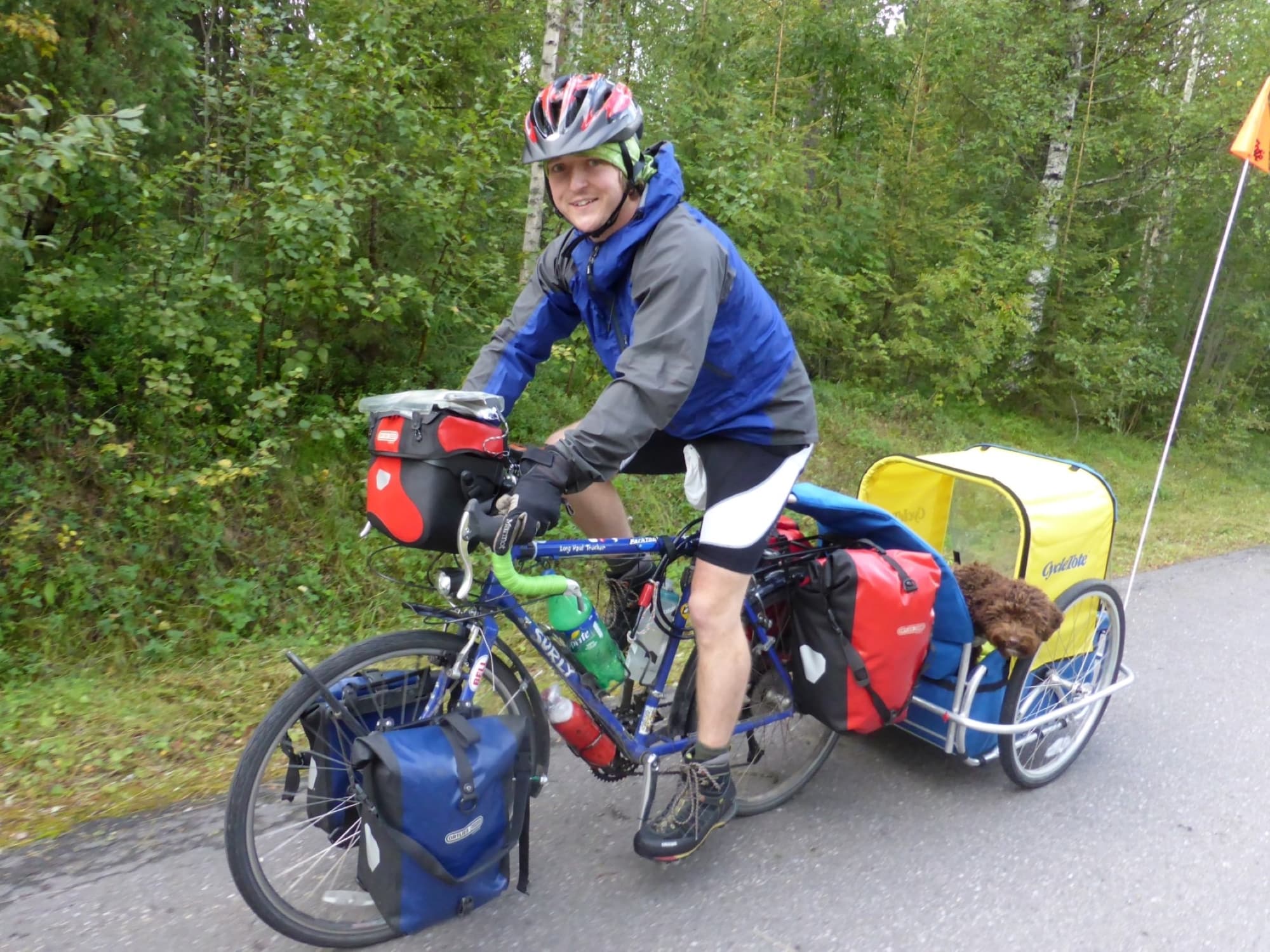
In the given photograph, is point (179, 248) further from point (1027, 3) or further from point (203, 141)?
point (1027, 3)

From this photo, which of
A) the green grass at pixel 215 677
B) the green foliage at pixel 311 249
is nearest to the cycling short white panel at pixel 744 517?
the green grass at pixel 215 677

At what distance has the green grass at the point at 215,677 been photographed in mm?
3137

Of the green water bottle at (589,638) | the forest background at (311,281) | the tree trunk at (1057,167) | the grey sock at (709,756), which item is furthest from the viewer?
the tree trunk at (1057,167)

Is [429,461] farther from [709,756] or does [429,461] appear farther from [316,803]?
[709,756]

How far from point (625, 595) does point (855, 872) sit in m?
1.12

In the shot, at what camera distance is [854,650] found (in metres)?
3.04

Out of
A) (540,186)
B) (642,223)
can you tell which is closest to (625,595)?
(642,223)

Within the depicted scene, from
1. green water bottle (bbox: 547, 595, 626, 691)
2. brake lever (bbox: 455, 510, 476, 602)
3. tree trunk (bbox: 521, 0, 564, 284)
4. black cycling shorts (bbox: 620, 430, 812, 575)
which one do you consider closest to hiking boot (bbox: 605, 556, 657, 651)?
green water bottle (bbox: 547, 595, 626, 691)

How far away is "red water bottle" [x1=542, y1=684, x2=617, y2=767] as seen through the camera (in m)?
2.79

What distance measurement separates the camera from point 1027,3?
11.7 metres

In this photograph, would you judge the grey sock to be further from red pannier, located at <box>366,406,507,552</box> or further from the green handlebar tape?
red pannier, located at <box>366,406,507,552</box>

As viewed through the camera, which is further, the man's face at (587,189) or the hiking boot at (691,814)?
the hiking boot at (691,814)

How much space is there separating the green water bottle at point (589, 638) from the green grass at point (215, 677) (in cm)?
138

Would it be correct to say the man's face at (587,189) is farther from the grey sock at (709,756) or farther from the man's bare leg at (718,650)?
the grey sock at (709,756)
